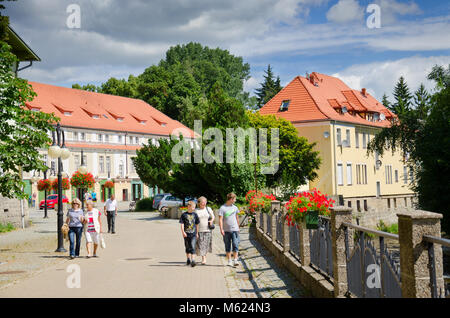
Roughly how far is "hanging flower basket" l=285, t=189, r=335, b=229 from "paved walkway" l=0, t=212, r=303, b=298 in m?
1.18

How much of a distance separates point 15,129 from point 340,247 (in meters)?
9.44

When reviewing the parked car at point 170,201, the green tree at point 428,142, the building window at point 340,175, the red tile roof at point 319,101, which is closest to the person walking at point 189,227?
the green tree at point 428,142

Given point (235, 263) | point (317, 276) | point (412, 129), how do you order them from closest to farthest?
point (317, 276)
point (235, 263)
point (412, 129)

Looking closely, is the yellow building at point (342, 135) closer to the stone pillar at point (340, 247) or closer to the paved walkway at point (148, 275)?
the paved walkway at point (148, 275)

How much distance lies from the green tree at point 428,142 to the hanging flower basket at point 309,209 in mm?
15970

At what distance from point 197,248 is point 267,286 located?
133 inches

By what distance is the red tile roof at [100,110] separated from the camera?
62.1 m

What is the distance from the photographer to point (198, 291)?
902 centimetres

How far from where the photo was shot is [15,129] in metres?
13.3

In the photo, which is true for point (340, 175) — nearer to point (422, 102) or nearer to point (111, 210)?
point (422, 102)

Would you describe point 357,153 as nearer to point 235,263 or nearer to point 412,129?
point 412,129

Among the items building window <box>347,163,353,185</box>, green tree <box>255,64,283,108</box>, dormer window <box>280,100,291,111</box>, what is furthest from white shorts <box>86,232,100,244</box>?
green tree <box>255,64,283,108</box>

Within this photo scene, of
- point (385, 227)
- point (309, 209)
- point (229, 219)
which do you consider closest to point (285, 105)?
point (385, 227)
